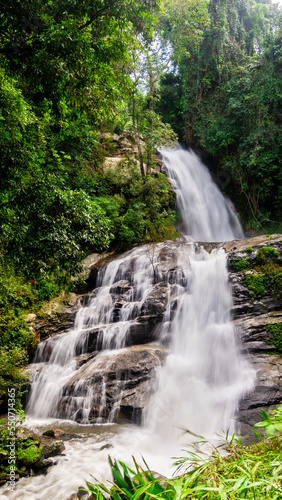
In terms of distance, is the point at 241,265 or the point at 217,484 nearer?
the point at 217,484

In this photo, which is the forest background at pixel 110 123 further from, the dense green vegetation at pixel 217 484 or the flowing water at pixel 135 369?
the dense green vegetation at pixel 217 484

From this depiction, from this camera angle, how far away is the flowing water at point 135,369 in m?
4.91

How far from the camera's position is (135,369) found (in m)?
6.50

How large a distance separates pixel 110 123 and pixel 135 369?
14.7 metres

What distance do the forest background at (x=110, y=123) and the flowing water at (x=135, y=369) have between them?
1.35 metres

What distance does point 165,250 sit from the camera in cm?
1122

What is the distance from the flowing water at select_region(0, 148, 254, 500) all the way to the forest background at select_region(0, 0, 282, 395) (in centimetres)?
135

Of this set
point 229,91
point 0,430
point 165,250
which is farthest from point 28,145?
point 229,91

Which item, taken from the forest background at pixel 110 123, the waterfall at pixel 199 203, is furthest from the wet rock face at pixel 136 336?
the waterfall at pixel 199 203

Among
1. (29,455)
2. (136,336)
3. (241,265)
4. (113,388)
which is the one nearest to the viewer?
(29,455)

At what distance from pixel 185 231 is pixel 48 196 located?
1211 cm

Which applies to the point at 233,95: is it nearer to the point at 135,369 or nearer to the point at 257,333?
the point at 257,333

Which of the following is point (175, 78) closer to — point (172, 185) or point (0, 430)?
point (172, 185)

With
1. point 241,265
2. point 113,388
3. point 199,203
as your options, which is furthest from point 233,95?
point 113,388
